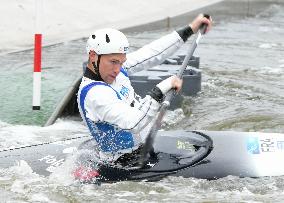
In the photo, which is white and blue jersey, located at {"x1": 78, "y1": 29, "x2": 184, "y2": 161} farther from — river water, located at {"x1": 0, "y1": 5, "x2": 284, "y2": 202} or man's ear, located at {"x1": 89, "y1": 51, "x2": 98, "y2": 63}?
river water, located at {"x1": 0, "y1": 5, "x2": 284, "y2": 202}

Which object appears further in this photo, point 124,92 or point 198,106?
point 198,106

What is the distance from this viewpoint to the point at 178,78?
18.3ft

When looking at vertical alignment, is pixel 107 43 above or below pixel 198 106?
above

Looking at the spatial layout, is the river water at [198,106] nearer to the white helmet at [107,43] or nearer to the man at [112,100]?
the man at [112,100]

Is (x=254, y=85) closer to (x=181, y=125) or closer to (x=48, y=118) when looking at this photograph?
(x=181, y=125)

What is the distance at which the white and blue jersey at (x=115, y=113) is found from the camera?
541 centimetres

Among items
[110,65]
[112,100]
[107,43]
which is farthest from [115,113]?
[107,43]

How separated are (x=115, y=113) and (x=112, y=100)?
116 mm

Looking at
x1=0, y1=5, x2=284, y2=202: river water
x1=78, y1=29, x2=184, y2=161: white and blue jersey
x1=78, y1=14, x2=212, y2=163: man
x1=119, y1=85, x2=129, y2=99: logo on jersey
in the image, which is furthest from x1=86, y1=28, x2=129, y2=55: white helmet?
x1=0, y1=5, x2=284, y2=202: river water

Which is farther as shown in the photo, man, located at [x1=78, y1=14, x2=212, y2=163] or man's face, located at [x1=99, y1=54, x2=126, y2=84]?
man's face, located at [x1=99, y1=54, x2=126, y2=84]

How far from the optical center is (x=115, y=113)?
5414 millimetres

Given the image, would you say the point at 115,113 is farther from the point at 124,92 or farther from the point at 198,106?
the point at 198,106

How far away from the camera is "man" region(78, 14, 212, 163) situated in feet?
17.8

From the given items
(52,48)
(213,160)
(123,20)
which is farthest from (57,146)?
(123,20)
